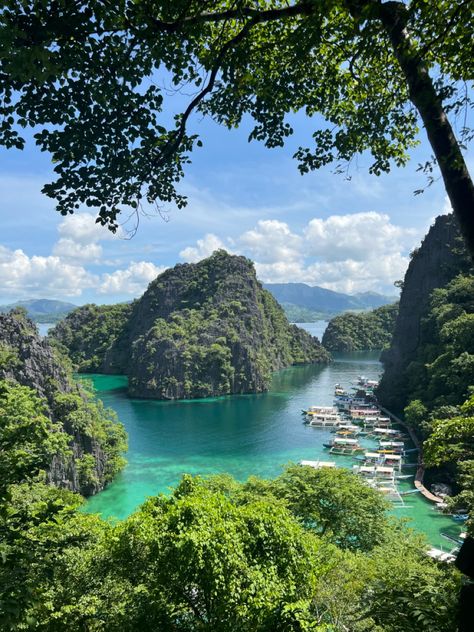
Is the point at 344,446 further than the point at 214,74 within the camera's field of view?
Yes

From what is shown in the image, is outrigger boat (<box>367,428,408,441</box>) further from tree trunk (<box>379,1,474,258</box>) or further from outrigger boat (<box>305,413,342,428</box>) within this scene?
tree trunk (<box>379,1,474,258</box>)

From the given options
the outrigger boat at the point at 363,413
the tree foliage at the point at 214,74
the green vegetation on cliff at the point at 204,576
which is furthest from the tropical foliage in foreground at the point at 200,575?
the outrigger boat at the point at 363,413

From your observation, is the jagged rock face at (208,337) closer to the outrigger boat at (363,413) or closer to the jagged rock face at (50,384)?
the outrigger boat at (363,413)

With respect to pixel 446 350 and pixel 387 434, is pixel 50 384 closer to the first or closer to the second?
pixel 387 434

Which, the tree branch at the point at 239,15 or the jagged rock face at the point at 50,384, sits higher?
the tree branch at the point at 239,15

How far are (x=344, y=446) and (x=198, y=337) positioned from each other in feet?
133

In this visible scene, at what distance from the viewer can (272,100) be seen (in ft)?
15.3

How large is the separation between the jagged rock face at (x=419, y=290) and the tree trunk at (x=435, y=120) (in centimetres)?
4728

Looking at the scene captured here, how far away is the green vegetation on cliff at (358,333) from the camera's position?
113188mm

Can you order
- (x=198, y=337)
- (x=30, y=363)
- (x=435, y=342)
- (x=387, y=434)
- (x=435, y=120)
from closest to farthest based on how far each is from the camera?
(x=435, y=120)
(x=30, y=363)
(x=387, y=434)
(x=435, y=342)
(x=198, y=337)

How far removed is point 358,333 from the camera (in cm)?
11544

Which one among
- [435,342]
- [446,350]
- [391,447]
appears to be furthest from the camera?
[435,342]

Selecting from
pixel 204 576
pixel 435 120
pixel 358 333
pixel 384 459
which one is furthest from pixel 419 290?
pixel 358 333

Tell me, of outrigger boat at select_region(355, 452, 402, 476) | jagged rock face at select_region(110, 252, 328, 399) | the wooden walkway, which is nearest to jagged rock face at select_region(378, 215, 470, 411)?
the wooden walkway
